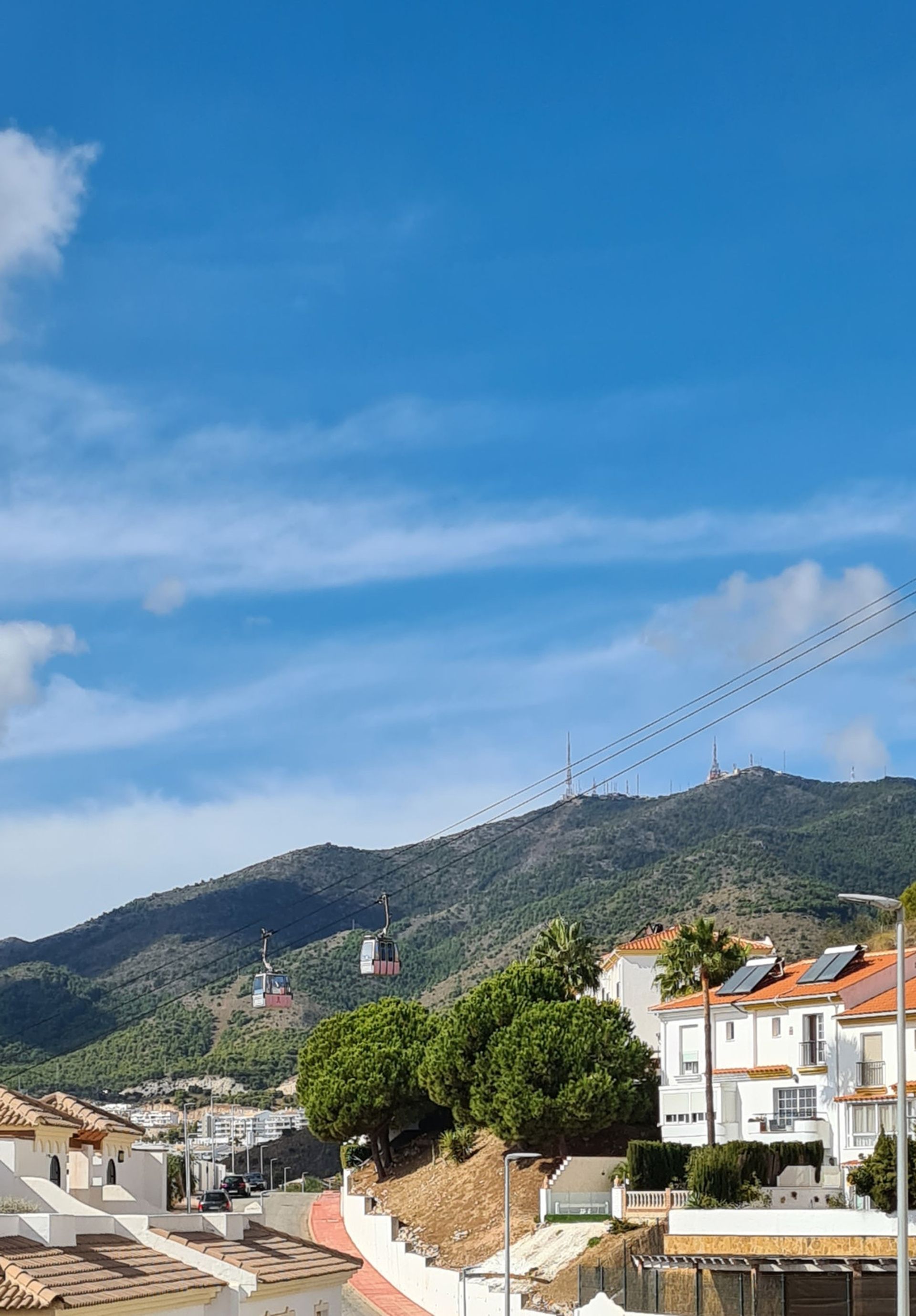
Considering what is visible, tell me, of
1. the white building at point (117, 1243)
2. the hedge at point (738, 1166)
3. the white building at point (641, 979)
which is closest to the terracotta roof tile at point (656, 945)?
the white building at point (641, 979)

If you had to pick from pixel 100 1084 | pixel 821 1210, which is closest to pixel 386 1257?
pixel 821 1210

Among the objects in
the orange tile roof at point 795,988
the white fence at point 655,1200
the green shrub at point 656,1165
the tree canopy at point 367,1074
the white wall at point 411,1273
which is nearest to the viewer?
the white fence at point 655,1200

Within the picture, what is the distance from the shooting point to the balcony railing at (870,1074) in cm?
6425

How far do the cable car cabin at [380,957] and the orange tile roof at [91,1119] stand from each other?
10725 millimetres

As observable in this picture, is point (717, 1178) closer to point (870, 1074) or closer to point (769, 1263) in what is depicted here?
point (769, 1263)

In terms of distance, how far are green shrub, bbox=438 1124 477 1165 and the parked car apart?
47.3 feet

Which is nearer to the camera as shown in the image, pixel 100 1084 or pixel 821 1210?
pixel 821 1210

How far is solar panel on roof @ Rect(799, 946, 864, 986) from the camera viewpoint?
69.5 meters

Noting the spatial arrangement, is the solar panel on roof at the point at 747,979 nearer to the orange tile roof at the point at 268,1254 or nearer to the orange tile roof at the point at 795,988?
the orange tile roof at the point at 795,988

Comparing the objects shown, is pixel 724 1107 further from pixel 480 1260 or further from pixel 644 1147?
pixel 480 1260

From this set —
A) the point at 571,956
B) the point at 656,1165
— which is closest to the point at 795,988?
the point at 656,1165

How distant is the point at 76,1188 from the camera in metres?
38.3

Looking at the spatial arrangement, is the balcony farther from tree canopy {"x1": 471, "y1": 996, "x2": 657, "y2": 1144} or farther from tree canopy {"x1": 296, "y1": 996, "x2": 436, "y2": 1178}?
tree canopy {"x1": 296, "y1": 996, "x2": 436, "y2": 1178}

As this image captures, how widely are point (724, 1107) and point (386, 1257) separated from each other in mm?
17674
